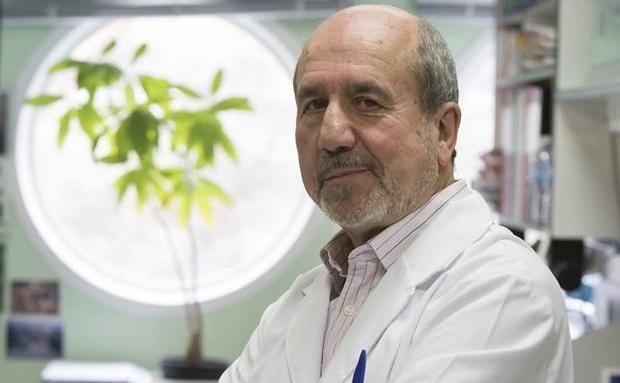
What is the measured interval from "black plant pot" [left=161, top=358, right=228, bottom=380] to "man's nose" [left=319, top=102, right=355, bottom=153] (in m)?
2.70

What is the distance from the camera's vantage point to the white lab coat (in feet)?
3.63

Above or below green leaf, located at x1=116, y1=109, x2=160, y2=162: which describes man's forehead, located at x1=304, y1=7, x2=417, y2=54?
above

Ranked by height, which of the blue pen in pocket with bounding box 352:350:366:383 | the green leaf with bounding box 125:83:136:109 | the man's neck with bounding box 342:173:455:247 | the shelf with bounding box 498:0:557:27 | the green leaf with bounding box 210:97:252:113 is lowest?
the blue pen in pocket with bounding box 352:350:366:383

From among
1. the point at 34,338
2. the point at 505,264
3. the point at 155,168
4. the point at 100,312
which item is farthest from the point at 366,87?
the point at 34,338

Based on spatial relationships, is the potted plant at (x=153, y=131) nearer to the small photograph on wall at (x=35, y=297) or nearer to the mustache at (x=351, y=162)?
the small photograph on wall at (x=35, y=297)

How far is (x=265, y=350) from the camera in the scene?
4.93 ft

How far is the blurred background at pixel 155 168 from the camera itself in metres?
3.78

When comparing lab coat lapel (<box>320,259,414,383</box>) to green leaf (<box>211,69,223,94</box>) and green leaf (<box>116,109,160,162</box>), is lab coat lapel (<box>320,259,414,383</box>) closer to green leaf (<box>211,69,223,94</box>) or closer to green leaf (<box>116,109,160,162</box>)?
green leaf (<box>116,109,160,162</box>)

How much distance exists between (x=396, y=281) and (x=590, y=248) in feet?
6.44

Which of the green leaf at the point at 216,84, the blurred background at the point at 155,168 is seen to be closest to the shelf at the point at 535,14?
the blurred background at the point at 155,168

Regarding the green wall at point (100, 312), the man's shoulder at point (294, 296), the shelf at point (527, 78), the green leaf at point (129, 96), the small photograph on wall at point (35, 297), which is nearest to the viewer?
the man's shoulder at point (294, 296)

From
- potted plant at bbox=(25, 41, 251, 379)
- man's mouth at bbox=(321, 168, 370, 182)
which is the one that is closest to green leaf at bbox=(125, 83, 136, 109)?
potted plant at bbox=(25, 41, 251, 379)

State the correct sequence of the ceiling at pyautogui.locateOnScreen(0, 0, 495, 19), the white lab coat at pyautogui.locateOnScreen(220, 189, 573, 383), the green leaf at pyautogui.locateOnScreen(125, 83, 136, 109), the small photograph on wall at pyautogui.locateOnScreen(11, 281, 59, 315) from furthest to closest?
the small photograph on wall at pyautogui.locateOnScreen(11, 281, 59, 315)
the ceiling at pyautogui.locateOnScreen(0, 0, 495, 19)
the green leaf at pyautogui.locateOnScreen(125, 83, 136, 109)
the white lab coat at pyautogui.locateOnScreen(220, 189, 573, 383)

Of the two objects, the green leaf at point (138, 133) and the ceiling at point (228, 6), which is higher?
the ceiling at point (228, 6)
